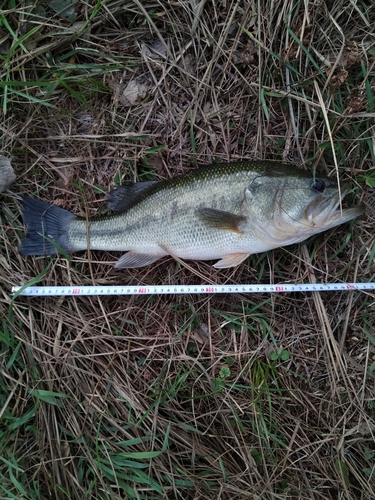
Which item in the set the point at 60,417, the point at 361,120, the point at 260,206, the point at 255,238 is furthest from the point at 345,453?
the point at 361,120

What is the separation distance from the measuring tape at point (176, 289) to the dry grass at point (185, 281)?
0.35ft

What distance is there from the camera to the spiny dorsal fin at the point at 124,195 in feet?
10.6

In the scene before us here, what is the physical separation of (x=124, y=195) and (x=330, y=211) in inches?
69.9

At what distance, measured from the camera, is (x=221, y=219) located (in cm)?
296

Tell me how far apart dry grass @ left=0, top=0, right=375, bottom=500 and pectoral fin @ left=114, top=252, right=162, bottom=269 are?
0.16 meters

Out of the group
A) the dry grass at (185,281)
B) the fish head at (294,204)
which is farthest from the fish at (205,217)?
the dry grass at (185,281)

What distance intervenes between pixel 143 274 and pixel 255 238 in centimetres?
107

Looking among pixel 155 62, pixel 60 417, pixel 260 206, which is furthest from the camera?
pixel 155 62

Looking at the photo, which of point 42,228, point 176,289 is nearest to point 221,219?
point 176,289

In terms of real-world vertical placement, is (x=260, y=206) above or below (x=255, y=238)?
above

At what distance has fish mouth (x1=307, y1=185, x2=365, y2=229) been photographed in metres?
2.90

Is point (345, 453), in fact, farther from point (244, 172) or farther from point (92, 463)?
point (244, 172)

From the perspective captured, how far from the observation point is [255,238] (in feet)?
9.91

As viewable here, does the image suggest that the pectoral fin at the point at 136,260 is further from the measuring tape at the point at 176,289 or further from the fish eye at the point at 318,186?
the fish eye at the point at 318,186
